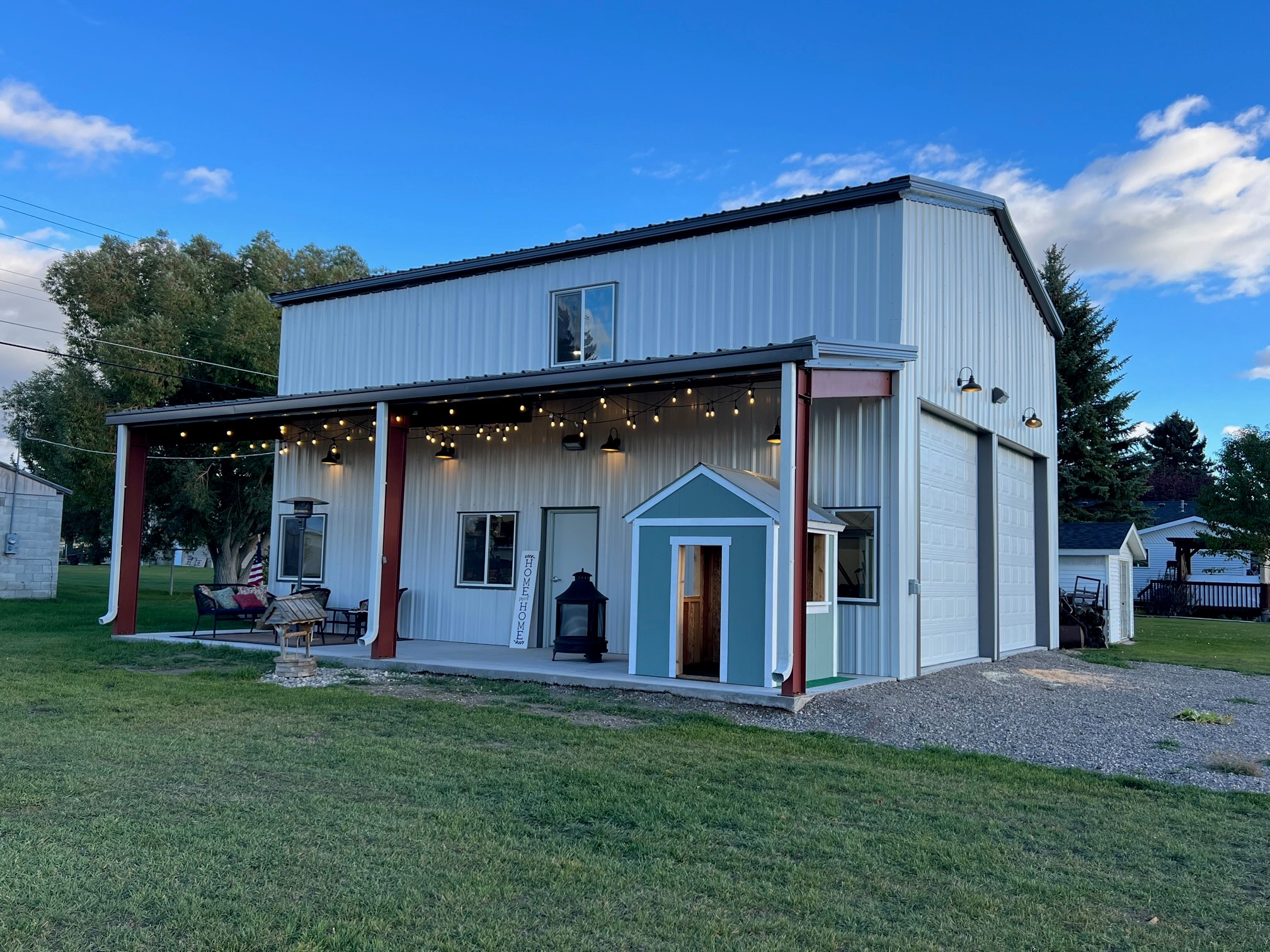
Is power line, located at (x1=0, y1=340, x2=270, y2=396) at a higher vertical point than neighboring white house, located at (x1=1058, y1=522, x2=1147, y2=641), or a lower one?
higher

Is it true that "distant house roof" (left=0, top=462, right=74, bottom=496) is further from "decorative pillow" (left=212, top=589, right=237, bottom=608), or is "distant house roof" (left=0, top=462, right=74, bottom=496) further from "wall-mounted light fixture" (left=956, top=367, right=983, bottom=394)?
"wall-mounted light fixture" (left=956, top=367, right=983, bottom=394)

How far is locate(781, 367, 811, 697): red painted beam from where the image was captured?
9.22 m

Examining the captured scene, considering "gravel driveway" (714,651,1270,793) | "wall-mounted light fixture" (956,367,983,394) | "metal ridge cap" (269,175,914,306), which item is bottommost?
"gravel driveway" (714,651,1270,793)

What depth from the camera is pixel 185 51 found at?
16812 mm

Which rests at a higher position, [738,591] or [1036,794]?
[738,591]

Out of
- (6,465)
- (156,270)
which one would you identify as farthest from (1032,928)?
(156,270)

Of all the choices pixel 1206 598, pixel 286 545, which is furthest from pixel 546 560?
pixel 1206 598

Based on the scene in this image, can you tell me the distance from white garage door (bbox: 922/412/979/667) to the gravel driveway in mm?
599

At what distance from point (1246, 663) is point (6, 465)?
25.5 metres

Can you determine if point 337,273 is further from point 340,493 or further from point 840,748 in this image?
point 840,748

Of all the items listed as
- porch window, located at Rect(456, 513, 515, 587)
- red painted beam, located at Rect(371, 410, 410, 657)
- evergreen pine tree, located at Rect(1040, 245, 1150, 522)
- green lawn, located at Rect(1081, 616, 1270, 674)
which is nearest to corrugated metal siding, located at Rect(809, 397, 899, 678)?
porch window, located at Rect(456, 513, 515, 587)

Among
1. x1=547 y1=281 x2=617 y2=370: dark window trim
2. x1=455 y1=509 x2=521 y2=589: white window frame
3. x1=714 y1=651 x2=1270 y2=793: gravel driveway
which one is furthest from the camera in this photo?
x1=455 y1=509 x2=521 y2=589: white window frame

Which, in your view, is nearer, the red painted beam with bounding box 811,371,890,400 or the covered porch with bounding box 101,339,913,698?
the covered porch with bounding box 101,339,913,698

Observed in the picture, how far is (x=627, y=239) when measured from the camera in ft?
44.5
